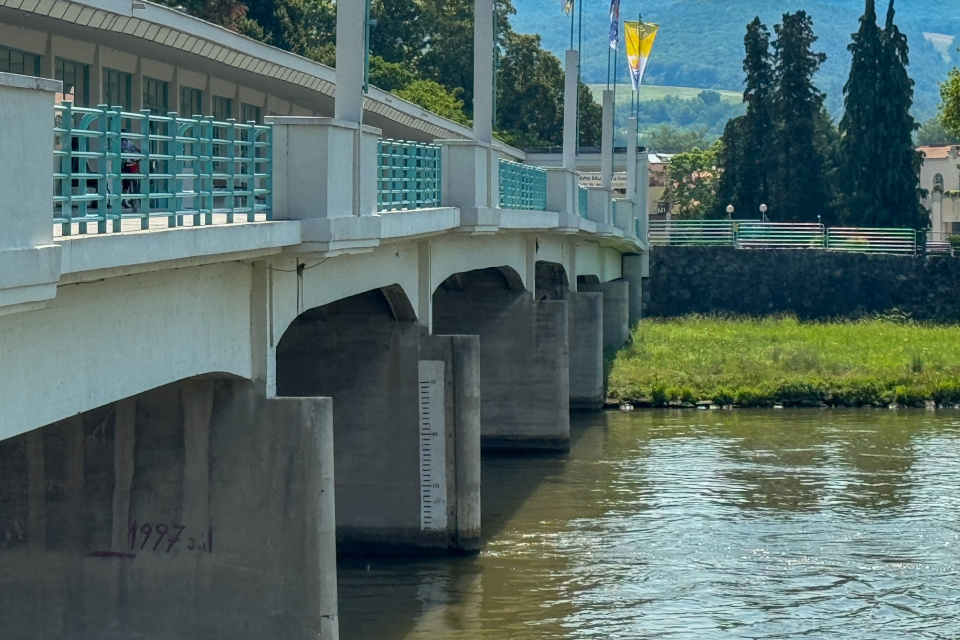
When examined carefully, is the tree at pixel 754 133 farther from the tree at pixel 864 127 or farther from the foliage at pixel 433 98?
the foliage at pixel 433 98

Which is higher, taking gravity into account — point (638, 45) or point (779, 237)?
point (638, 45)

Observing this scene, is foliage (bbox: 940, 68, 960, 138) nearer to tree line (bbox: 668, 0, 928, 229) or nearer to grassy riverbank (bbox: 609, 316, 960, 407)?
tree line (bbox: 668, 0, 928, 229)

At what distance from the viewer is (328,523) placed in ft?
47.5

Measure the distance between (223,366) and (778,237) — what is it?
186ft

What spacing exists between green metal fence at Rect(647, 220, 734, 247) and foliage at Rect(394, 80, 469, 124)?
9.66 metres

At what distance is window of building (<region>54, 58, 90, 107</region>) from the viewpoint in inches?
784

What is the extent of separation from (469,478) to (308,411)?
7.64 m

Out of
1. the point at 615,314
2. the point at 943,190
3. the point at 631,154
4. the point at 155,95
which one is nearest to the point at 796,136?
the point at 943,190

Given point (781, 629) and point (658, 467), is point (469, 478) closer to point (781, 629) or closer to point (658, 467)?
point (781, 629)

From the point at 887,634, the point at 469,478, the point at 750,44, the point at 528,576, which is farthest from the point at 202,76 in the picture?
the point at 750,44

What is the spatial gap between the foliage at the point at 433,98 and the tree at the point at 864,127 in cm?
1868

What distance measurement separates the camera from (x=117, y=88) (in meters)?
21.8

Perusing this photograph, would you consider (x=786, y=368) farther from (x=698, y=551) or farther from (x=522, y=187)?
(x=698, y=551)

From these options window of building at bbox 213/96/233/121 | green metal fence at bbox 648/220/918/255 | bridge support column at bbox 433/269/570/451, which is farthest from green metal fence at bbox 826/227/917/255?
window of building at bbox 213/96/233/121
